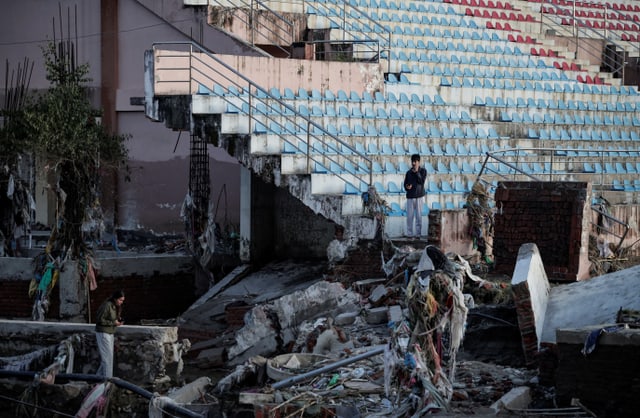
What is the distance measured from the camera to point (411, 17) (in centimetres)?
2302

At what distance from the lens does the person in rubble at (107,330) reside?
13023 mm

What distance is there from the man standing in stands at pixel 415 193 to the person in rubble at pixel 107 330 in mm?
4614

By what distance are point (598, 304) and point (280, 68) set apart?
9.65 m

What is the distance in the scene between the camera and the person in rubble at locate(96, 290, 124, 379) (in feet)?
42.7

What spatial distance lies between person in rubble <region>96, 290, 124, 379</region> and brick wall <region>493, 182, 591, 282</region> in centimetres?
515

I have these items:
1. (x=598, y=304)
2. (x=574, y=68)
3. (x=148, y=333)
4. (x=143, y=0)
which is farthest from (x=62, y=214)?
(x=574, y=68)

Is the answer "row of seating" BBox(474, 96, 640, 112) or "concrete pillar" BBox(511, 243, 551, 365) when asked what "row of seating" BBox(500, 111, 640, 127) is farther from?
"concrete pillar" BBox(511, 243, 551, 365)

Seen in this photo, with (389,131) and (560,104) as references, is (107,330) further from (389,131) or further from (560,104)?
→ (560,104)

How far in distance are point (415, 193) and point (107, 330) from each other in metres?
4.98

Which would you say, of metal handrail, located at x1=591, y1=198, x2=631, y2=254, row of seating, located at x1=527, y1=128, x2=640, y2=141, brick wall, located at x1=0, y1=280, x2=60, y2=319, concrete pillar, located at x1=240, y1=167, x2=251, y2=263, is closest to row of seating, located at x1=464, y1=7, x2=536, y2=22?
row of seating, located at x1=527, y1=128, x2=640, y2=141

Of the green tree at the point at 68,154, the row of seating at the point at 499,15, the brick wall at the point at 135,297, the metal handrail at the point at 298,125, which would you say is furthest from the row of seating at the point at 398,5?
the brick wall at the point at 135,297

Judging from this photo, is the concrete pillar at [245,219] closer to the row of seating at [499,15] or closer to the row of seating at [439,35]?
the row of seating at [439,35]

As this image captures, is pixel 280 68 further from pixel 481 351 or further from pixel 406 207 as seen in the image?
pixel 481 351

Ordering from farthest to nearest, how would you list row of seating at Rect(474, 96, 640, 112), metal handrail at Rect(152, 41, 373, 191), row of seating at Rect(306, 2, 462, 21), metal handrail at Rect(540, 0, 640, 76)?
metal handrail at Rect(540, 0, 640, 76) → row of seating at Rect(306, 2, 462, 21) → row of seating at Rect(474, 96, 640, 112) → metal handrail at Rect(152, 41, 373, 191)
